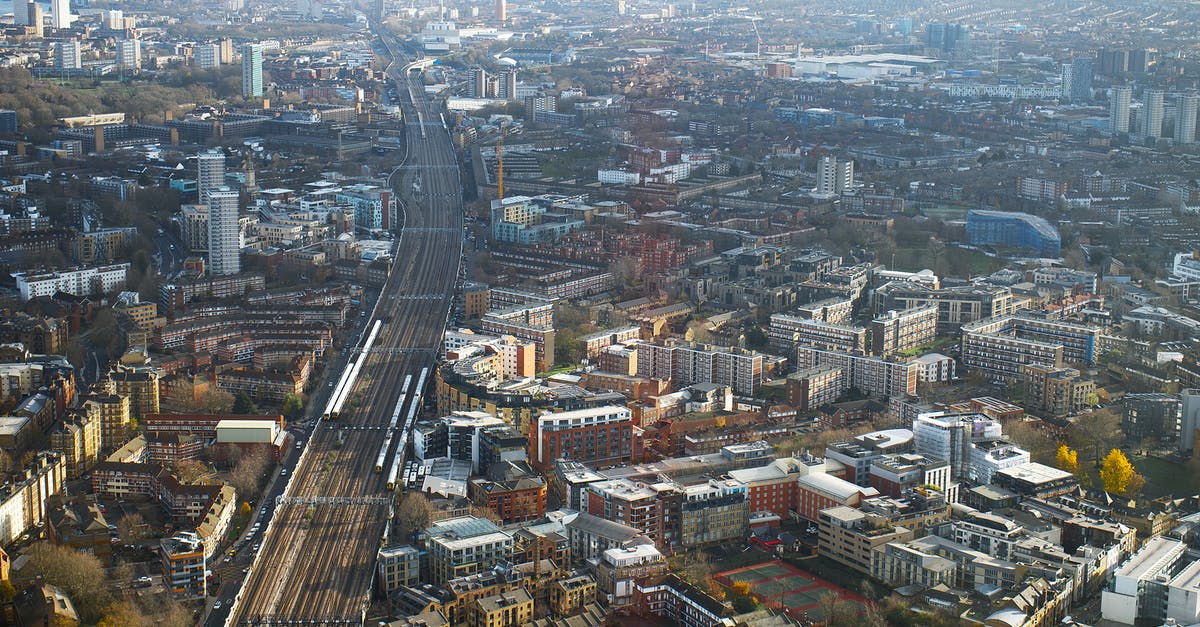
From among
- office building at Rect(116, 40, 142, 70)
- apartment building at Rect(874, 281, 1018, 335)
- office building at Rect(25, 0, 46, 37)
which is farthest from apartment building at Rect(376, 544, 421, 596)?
office building at Rect(25, 0, 46, 37)

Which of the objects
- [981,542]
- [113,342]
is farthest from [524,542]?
[113,342]

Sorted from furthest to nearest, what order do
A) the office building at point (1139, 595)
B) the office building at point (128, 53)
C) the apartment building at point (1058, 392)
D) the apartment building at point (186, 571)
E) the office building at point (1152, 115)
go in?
1. the office building at point (128, 53)
2. the office building at point (1152, 115)
3. the apartment building at point (1058, 392)
4. the apartment building at point (186, 571)
5. the office building at point (1139, 595)

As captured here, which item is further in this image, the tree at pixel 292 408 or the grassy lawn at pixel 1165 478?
the tree at pixel 292 408

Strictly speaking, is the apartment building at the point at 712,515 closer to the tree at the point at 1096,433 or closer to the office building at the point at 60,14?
the tree at the point at 1096,433

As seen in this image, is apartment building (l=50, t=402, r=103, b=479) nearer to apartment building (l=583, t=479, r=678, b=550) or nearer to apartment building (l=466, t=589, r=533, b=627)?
apartment building (l=583, t=479, r=678, b=550)

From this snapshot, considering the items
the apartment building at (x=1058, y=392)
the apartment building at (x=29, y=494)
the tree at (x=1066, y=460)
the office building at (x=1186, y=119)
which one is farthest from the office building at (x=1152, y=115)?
the apartment building at (x=29, y=494)

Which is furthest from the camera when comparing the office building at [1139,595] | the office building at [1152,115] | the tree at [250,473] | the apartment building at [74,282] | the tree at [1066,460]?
the office building at [1152,115]
